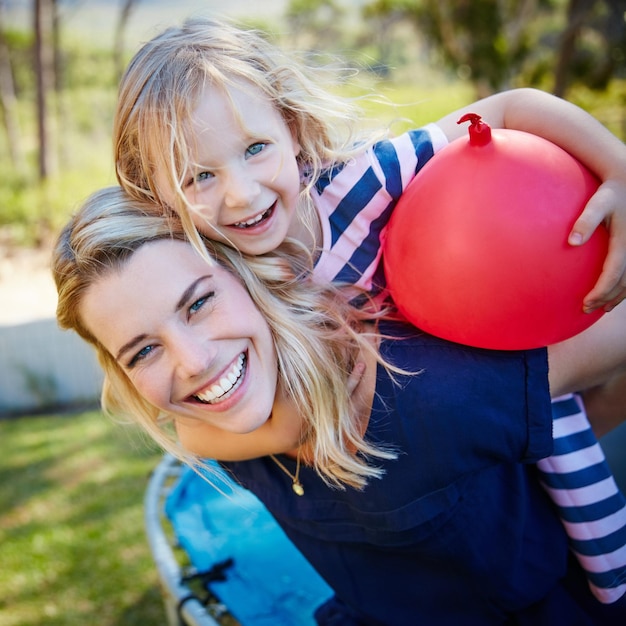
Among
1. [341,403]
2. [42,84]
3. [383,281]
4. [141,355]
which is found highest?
[383,281]

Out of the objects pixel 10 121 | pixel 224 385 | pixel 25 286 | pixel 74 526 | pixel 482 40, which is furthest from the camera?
pixel 10 121

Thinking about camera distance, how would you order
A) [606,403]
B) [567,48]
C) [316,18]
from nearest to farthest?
[606,403], [567,48], [316,18]

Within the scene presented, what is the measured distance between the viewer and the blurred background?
3916 millimetres

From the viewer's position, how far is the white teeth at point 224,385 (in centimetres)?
178

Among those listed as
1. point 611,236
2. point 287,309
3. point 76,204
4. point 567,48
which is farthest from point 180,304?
point 567,48

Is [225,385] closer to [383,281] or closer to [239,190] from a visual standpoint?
[239,190]

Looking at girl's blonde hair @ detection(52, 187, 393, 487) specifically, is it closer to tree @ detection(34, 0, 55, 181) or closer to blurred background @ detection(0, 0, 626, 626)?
blurred background @ detection(0, 0, 626, 626)

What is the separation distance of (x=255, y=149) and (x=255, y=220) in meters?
0.20

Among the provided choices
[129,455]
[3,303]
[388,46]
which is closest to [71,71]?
[388,46]

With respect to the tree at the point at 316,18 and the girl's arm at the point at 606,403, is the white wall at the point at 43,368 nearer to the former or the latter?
the girl's arm at the point at 606,403

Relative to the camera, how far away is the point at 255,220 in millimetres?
1903

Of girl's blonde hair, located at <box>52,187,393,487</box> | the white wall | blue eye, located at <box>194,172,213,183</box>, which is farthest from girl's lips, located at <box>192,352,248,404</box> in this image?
the white wall

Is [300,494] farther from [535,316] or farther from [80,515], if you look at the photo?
[80,515]

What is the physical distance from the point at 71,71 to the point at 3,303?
13.9 m
